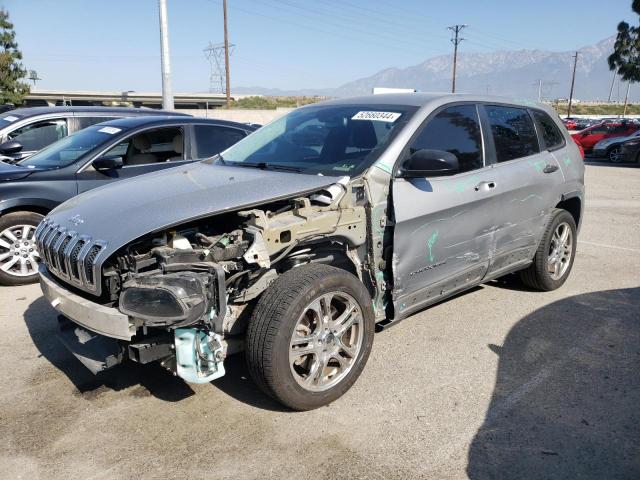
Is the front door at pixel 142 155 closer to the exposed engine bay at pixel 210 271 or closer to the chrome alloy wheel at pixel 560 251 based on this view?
the exposed engine bay at pixel 210 271

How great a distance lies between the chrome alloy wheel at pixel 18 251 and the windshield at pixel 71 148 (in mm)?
751

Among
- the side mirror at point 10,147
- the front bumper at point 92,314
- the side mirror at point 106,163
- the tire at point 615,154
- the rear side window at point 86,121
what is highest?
the rear side window at point 86,121

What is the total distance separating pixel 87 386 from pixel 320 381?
1.57m

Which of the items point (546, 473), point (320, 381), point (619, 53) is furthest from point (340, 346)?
point (619, 53)

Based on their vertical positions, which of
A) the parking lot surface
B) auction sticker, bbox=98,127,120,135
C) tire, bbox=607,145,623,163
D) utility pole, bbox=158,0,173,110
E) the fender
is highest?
utility pole, bbox=158,0,173,110

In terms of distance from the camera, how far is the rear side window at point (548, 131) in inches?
202

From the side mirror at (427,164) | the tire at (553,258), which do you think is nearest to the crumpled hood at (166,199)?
the side mirror at (427,164)

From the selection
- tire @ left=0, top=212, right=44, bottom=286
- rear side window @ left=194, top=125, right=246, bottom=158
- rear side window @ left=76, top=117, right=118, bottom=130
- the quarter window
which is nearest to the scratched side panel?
rear side window @ left=194, top=125, right=246, bottom=158

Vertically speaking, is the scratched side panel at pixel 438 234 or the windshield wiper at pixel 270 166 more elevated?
the windshield wiper at pixel 270 166

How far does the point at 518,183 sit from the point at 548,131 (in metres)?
1.01

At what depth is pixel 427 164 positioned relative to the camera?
3.56m

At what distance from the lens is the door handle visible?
13.6ft

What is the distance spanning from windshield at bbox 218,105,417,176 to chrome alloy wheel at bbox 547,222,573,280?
2.25m

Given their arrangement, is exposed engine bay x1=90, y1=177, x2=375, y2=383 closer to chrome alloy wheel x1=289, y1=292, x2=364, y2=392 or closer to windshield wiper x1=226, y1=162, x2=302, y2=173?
chrome alloy wheel x1=289, y1=292, x2=364, y2=392
